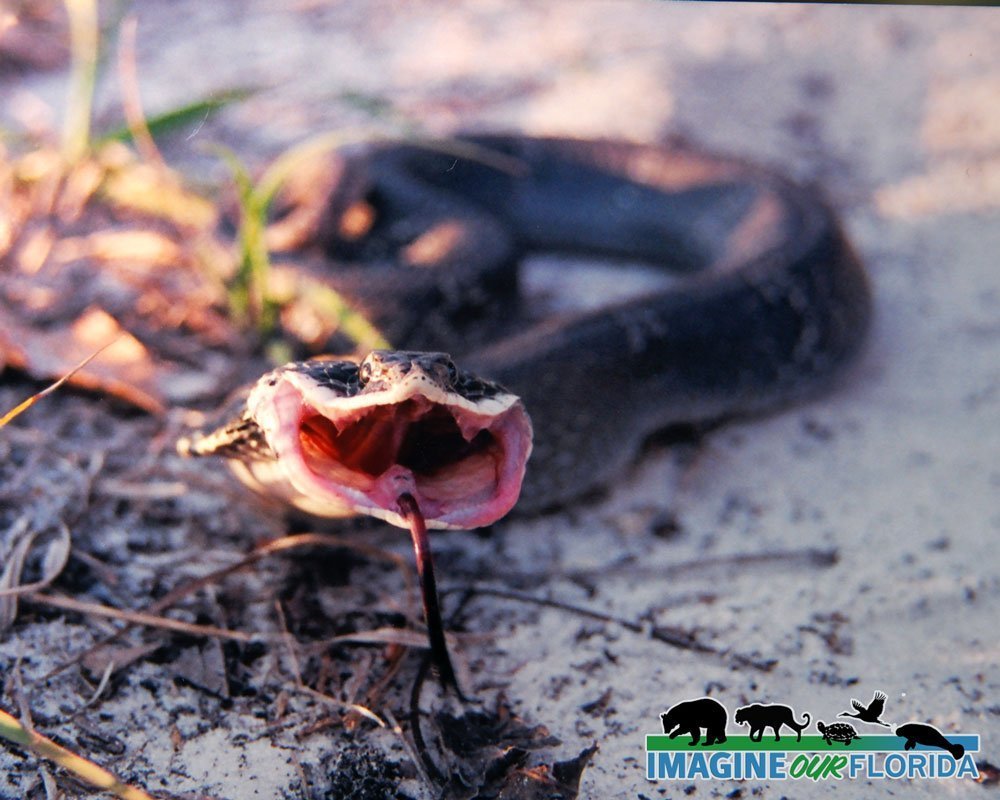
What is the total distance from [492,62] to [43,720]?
446cm

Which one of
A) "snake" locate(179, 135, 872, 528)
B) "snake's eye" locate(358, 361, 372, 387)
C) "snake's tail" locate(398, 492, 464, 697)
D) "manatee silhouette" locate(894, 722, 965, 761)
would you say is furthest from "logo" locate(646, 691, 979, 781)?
"snake's eye" locate(358, 361, 372, 387)

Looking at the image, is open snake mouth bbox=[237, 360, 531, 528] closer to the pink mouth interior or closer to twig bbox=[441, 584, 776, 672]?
the pink mouth interior

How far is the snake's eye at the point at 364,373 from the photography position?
1391mm

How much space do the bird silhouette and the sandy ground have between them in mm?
21

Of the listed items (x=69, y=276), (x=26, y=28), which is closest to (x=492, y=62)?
(x=26, y=28)

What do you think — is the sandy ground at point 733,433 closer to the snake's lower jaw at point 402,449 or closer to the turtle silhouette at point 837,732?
the turtle silhouette at point 837,732

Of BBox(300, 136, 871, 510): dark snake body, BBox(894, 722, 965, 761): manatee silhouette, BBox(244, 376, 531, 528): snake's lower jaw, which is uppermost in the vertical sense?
BBox(300, 136, 871, 510): dark snake body

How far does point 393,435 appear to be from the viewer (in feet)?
4.88

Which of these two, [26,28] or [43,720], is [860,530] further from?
[26,28]

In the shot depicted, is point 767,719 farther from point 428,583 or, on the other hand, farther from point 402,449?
point 402,449

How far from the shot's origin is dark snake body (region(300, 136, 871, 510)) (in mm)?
2531

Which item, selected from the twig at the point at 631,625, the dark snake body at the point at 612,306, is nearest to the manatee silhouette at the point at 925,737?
the twig at the point at 631,625

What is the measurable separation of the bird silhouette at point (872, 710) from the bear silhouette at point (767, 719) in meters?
0.09

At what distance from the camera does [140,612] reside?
5.79ft
